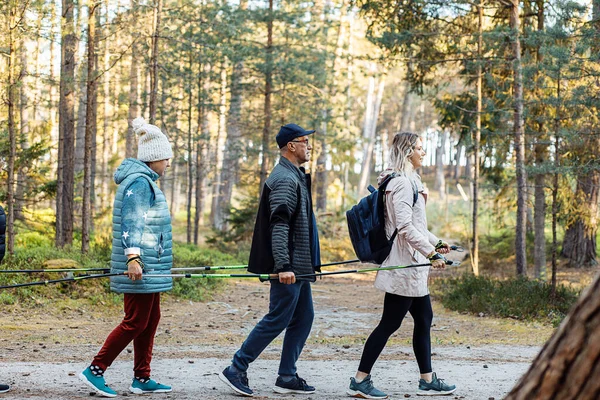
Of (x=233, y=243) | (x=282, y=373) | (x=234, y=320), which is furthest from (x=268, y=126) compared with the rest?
(x=282, y=373)

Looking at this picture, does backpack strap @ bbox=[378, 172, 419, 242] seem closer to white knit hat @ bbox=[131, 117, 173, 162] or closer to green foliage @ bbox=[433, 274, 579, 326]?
white knit hat @ bbox=[131, 117, 173, 162]

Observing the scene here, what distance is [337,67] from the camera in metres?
41.1

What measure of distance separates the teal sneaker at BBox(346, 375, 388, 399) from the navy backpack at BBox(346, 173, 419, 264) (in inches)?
40.7

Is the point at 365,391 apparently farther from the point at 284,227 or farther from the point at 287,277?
the point at 284,227

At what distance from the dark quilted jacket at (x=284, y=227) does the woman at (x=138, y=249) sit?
77cm

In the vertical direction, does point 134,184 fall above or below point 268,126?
below

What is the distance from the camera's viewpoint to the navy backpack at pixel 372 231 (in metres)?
6.57

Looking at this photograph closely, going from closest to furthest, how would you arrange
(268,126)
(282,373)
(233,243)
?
(282,373) → (268,126) → (233,243)

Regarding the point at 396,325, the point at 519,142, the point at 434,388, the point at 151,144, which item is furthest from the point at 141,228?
the point at 519,142

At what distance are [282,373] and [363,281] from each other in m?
14.4

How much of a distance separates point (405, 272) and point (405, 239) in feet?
0.89

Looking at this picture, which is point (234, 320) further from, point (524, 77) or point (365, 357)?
point (524, 77)

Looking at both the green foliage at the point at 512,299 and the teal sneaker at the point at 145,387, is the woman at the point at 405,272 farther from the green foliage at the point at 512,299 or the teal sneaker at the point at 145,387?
the green foliage at the point at 512,299

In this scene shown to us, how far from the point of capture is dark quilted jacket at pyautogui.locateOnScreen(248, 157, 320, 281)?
629 cm
